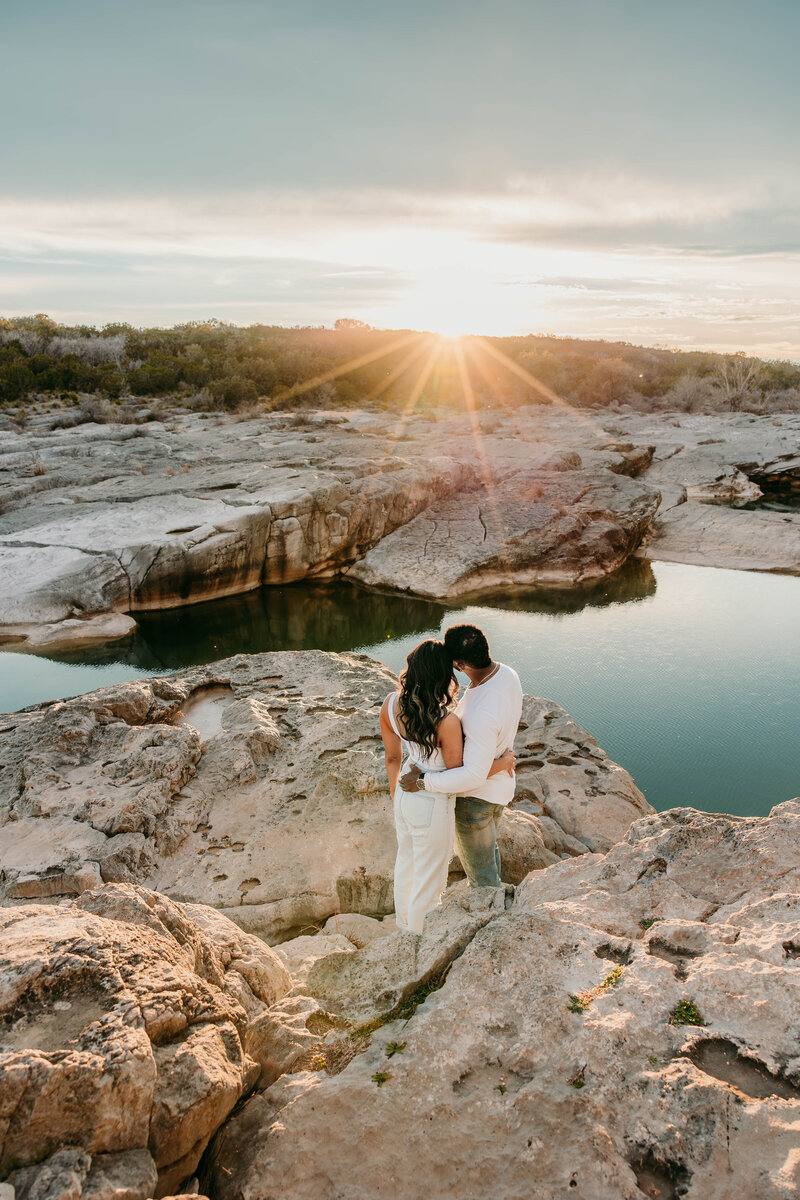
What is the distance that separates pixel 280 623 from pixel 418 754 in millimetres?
9296

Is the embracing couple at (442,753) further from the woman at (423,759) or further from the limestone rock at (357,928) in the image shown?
the limestone rock at (357,928)

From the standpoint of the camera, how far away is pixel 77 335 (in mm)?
34500

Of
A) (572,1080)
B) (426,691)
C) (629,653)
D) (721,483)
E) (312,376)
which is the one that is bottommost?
(629,653)

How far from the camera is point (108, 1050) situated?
1.78 metres

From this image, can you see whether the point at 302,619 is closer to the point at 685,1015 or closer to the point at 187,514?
the point at 187,514

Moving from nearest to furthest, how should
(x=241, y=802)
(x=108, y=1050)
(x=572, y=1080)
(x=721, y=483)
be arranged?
(x=108, y=1050) < (x=572, y=1080) < (x=241, y=802) < (x=721, y=483)

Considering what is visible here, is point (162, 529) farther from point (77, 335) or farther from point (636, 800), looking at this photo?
point (77, 335)

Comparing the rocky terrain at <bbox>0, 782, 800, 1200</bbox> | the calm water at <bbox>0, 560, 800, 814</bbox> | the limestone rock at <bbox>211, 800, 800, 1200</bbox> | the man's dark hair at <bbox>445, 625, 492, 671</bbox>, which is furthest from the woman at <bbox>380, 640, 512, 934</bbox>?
the calm water at <bbox>0, 560, 800, 814</bbox>

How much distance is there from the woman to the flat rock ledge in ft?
4.29

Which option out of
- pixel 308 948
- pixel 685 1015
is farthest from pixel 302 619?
pixel 685 1015

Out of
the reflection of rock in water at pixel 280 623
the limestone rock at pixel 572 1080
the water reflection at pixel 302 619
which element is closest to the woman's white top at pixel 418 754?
the limestone rock at pixel 572 1080

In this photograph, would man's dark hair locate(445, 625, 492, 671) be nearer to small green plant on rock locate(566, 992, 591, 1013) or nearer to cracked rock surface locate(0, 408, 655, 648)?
small green plant on rock locate(566, 992, 591, 1013)

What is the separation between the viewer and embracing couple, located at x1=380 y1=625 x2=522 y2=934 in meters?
3.09

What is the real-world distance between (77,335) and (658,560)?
31178mm
